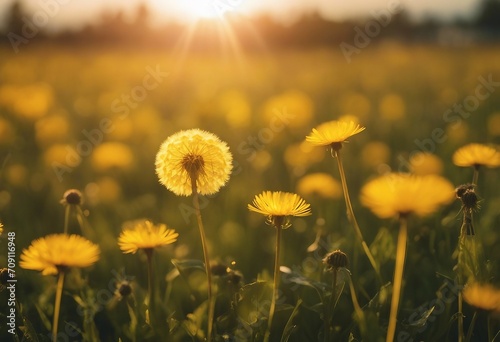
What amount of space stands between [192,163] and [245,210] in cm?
157

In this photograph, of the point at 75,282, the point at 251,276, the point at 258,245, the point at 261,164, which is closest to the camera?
the point at 75,282

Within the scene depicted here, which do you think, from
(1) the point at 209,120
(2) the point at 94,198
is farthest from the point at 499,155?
(1) the point at 209,120

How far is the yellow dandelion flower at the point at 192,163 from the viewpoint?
1.58 m

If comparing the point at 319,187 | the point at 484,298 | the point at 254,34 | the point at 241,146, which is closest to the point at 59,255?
the point at 484,298

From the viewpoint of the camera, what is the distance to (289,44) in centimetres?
1944

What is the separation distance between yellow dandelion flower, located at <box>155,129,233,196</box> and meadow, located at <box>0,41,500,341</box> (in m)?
0.29

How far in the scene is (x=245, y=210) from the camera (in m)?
3.10

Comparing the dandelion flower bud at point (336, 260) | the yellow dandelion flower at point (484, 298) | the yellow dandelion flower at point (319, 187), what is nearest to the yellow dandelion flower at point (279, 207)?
the dandelion flower bud at point (336, 260)

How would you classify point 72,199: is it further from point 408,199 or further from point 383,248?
point 408,199

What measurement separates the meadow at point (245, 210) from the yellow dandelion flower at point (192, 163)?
292 millimetres

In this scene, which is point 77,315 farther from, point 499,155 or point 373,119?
point 373,119

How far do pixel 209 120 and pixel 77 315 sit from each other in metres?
2.67

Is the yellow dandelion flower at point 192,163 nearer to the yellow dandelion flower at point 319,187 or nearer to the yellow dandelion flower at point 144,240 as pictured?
the yellow dandelion flower at point 144,240

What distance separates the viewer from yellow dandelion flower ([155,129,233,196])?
1581 millimetres
